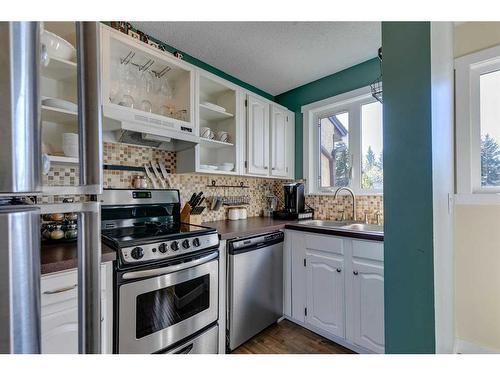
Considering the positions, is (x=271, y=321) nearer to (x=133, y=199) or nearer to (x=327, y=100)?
(x=133, y=199)

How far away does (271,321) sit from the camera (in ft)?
6.54

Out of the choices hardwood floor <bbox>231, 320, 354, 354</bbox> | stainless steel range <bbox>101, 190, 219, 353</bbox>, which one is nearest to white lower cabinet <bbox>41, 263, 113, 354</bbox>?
stainless steel range <bbox>101, 190, 219, 353</bbox>

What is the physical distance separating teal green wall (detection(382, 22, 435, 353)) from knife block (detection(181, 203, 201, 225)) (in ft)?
4.73

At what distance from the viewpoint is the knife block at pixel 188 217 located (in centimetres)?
195

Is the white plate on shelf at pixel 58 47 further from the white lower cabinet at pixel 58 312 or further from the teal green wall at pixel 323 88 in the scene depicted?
the teal green wall at pixel 323 88

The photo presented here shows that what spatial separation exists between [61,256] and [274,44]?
2.04m

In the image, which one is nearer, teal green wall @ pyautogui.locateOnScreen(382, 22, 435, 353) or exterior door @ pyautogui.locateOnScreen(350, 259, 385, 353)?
teal green wall @ pyautogui.locateOnScreen(382, 22, 435, 353)

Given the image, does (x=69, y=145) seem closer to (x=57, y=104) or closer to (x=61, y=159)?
(x=61, y=159)

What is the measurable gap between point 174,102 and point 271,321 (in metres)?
2.00

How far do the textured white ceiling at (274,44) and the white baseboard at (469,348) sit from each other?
2413mm

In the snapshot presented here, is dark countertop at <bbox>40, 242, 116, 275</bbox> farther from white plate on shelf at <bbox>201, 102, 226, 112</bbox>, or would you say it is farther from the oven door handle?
white plate on shelf at <bbox>201, 102, 226, 112</bbox>

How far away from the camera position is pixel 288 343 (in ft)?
6.00

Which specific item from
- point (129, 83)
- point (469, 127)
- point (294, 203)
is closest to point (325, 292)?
point (294, 203)

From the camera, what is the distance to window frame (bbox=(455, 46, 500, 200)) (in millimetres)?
1748
